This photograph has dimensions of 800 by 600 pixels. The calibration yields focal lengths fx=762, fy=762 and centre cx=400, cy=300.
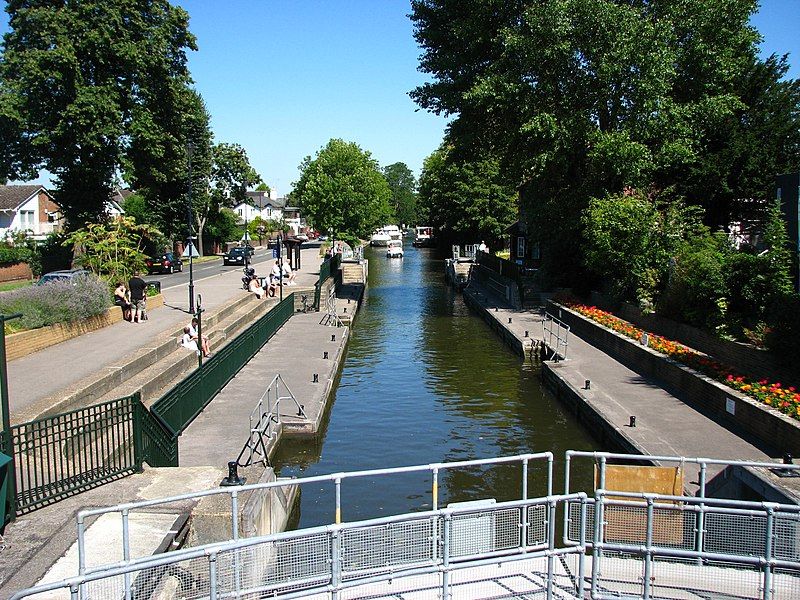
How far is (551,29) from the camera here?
28578 mm

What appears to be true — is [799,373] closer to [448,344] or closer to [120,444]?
[120,444]

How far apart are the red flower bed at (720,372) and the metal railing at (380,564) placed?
25.6 feet

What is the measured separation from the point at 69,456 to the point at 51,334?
11.6m

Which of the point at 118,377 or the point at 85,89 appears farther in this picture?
the point at 85,89

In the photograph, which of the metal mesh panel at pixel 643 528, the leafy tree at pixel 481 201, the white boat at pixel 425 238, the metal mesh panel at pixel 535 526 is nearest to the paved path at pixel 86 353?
the metal mesh panel at pixel 535 526

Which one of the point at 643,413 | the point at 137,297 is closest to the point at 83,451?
the point at 643,413

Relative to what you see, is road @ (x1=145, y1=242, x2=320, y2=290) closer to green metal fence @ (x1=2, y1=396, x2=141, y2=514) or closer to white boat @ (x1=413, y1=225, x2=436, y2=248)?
green metal fence @ (x1=2, y1=396, x2=141, y2=514)

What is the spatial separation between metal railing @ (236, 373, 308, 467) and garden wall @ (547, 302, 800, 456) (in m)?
9.25

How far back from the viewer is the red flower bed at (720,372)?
1476 centimetres

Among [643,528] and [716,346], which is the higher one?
[716,346]

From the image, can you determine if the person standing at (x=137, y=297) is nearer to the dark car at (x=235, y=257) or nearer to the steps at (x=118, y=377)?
the steps at (x=118, y=377)

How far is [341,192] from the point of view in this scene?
66.1m

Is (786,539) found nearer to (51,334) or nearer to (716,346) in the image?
(716,346)

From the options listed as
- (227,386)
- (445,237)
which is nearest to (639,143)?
(227,386)
